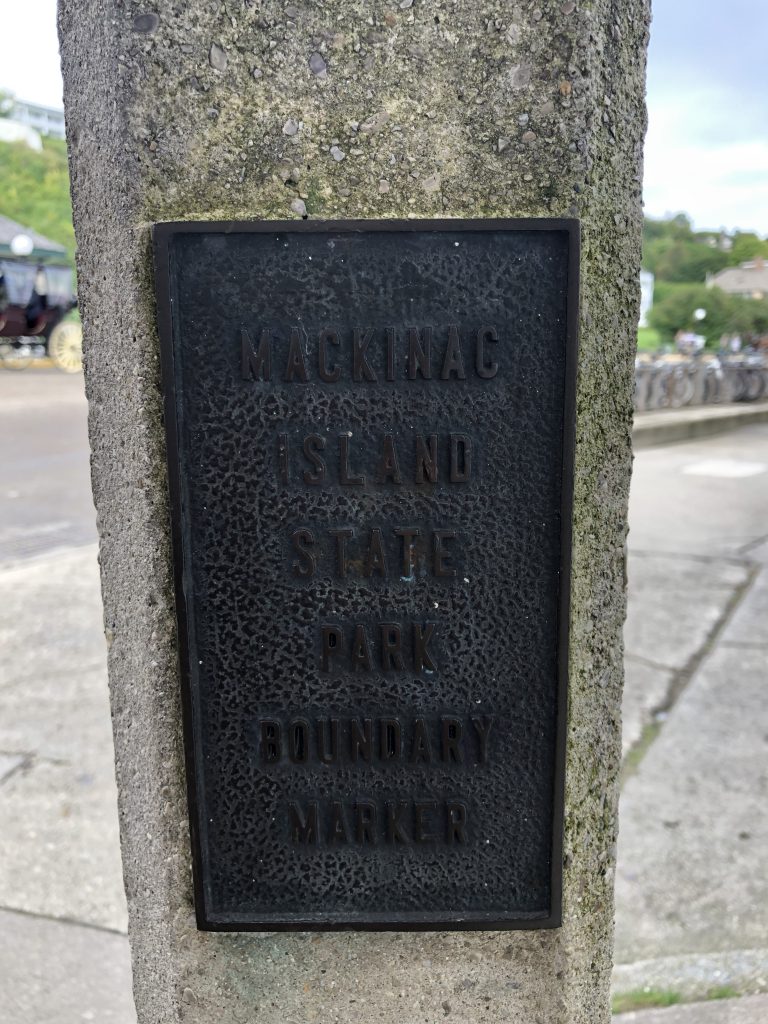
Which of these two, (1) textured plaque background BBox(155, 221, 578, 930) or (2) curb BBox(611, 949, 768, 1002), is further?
(2) curb BBox(611, 949, 768, 1002)

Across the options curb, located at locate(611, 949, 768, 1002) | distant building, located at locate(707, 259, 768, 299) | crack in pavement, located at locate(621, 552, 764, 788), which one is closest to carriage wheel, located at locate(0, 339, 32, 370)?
crack in pavement, located at locate(621, 552, 764, 788)

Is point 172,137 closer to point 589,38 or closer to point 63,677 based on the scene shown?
point 589,38

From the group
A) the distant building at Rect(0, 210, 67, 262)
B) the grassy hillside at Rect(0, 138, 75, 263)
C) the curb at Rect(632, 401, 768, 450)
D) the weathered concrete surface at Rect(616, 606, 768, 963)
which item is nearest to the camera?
the weathered concrete surface at Rect(616, 606, 768, 963)

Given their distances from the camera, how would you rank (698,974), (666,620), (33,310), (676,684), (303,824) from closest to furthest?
(303,824), (698,974), (676,684), (666,620), (33,310)

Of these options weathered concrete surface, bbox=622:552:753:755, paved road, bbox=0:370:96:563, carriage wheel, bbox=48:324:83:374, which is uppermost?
carriage wheel, bbox=48:324:83:374

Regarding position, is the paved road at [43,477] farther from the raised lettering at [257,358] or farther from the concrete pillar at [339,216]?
the raised lettering at [257,358]

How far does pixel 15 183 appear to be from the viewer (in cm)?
4416

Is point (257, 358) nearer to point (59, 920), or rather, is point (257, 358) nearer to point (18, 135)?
point (59, 920)

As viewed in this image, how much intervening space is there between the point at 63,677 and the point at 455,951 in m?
3.03

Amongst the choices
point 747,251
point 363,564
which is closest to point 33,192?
point 363,564

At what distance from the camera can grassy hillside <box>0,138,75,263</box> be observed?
43.4 m

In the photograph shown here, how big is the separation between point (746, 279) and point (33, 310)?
6873 cm

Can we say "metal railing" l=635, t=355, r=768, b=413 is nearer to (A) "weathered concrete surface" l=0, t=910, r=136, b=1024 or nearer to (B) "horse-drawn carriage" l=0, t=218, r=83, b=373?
(A) "weathered concrete surface" l=0, t=910, r=136, b=1024

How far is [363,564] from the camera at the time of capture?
1.45 metres
